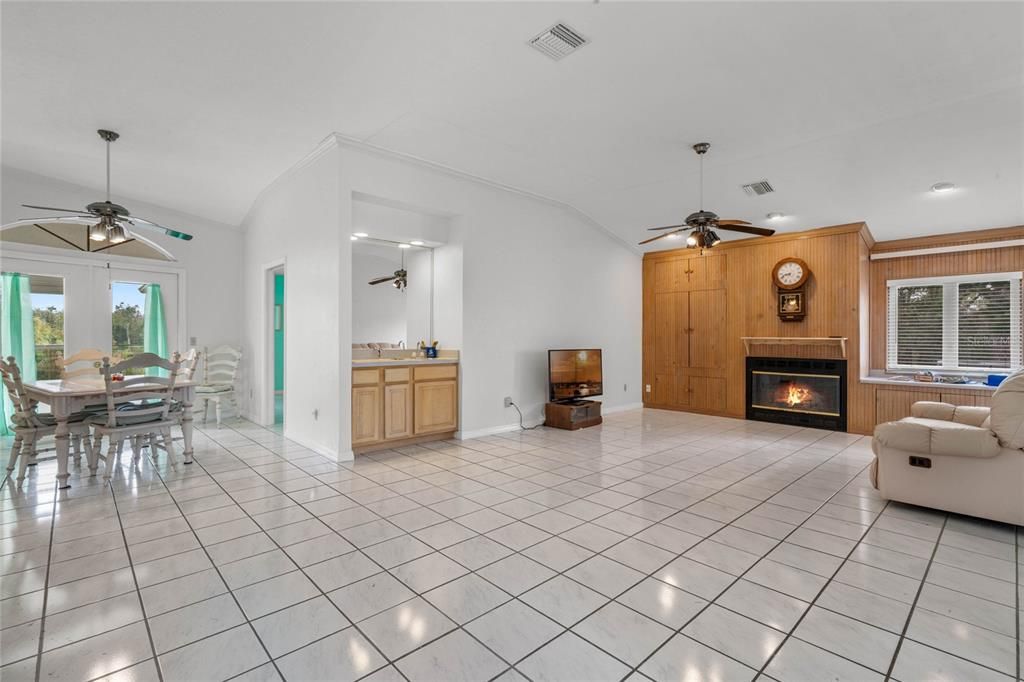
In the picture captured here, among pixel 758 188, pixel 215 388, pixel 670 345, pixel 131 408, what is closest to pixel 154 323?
pixel 215 388

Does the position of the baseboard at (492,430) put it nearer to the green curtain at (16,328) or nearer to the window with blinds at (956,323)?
the window with blinds at (956,323)

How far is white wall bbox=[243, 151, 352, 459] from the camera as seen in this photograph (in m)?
4.46

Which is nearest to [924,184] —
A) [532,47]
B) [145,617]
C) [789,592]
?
[532,47]

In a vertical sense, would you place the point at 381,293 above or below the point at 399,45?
below

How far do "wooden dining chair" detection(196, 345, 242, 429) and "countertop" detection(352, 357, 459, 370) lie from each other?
267cm

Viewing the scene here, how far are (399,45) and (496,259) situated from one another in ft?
9.57

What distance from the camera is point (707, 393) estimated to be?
23.9ft

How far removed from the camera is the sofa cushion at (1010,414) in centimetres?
288

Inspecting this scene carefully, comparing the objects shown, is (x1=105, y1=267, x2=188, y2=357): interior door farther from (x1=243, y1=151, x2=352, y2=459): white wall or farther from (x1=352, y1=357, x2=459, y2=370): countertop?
(x1=352, y1=357, x2=459, y2=370): countertop

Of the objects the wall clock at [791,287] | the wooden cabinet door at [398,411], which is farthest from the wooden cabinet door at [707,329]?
the wooden cabinet door at [398,411]

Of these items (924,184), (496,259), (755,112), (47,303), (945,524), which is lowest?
(945,524)

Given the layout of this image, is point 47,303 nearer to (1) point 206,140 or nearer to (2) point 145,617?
(1) point 206,140

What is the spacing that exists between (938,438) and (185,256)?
327 inches

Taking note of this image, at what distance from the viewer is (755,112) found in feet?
12.6
